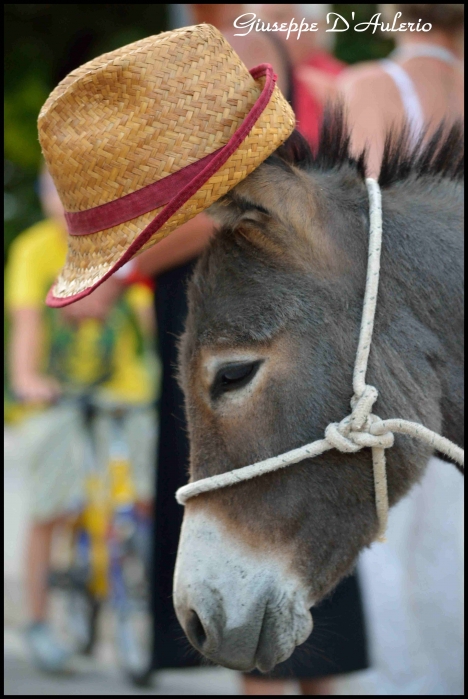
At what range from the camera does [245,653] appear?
1.83 meters

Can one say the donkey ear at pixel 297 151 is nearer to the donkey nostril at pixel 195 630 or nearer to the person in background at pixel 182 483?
the person in background at pixel 182 483

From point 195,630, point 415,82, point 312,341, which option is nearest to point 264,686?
point 195,630

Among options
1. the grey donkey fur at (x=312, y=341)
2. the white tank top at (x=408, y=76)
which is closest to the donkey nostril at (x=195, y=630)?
the grey donkey fur at (x=312, y=341)

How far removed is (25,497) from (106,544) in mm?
3324

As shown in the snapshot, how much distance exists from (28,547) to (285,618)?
134 inches

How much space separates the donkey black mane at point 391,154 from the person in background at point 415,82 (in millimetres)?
594

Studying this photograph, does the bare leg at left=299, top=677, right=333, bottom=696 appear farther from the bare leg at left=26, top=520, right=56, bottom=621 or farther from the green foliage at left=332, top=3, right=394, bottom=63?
the green foliage at left=332, top=3, right=394, bottom=63

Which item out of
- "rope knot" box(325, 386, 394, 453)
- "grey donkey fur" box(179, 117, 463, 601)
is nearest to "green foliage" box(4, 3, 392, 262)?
"grey donkey fur" box(179, 117, 463, 601)

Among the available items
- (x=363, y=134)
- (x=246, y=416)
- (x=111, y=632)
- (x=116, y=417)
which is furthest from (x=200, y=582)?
(x=111, y=632)

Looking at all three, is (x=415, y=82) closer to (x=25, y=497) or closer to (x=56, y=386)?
(x=56, y=386)

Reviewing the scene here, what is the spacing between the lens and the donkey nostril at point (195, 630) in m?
1.84

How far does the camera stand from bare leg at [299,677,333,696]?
9.29ft

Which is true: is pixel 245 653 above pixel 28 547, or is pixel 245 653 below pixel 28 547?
above

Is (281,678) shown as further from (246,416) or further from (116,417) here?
(116,417)
